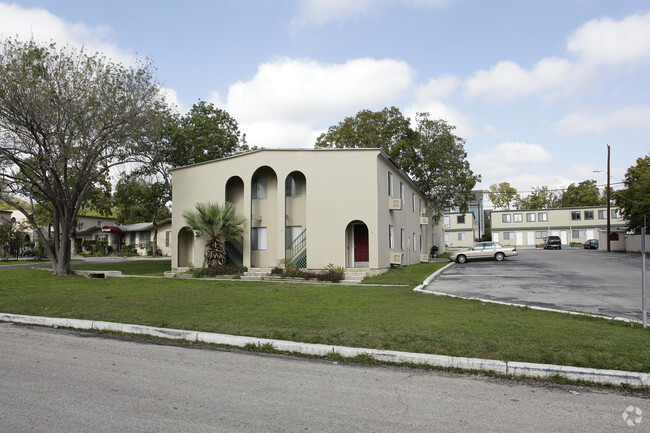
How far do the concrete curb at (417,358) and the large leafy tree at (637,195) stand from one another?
116 feet

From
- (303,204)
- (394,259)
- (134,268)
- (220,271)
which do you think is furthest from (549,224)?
(134,268)

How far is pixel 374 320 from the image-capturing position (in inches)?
359

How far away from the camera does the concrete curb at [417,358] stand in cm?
585

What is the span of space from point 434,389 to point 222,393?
2554 millimetres

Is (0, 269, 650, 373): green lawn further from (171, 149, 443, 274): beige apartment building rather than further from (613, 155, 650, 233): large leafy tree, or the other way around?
(613, 155, 650, 233): large leafy tree

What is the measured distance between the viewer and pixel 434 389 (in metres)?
5.56

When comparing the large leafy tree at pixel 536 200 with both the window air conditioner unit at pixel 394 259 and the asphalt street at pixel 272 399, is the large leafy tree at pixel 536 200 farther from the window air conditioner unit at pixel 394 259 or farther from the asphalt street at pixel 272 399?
the asphalt street at pixel 272 399

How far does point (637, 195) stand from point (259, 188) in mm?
33562

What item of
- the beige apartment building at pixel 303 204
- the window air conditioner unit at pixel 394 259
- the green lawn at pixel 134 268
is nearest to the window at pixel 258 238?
the beige apartment building at pixel 303 204

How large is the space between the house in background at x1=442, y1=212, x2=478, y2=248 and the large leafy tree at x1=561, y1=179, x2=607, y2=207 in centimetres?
2216

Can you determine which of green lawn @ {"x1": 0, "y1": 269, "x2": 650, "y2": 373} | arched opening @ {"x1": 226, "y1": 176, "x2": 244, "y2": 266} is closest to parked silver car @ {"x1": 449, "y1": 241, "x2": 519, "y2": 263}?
arched opening @ {"x1": 226, "y1": 176, "x2": 244, "y2": 266}

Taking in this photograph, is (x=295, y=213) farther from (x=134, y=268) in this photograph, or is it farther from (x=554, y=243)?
(x=554, y=243)

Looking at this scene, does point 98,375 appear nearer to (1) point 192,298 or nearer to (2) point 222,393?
(2) point 222,393

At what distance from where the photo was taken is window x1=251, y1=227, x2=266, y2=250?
76.9 feet
